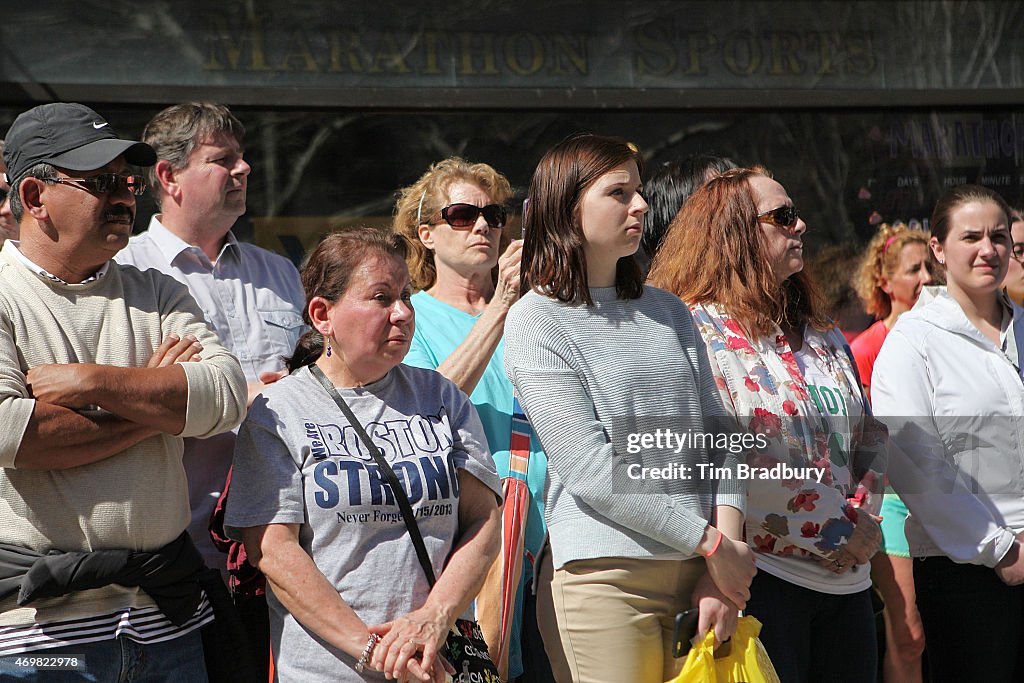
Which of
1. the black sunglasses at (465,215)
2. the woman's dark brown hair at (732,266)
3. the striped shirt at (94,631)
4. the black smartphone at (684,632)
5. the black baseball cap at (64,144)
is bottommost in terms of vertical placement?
the black smartphone at (684,632)

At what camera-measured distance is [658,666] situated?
10.2 ft

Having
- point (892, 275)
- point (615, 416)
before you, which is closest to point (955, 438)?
point (615, 416)

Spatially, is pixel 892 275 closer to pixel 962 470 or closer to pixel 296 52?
pixel 962 470

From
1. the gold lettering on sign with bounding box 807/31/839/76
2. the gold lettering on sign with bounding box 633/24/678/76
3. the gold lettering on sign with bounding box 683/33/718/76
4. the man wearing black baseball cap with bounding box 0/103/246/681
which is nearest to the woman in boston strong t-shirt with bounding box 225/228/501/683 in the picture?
the man wearing black baseball cap with bounding box 0/103/246/681

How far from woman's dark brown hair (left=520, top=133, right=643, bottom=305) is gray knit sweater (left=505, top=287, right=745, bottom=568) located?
5 cm

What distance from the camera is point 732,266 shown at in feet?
11.9

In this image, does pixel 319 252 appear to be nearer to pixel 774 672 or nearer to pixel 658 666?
pixel 658 666

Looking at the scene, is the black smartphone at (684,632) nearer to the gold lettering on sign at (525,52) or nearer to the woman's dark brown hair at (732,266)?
the woman's dark brown hair at (732,266)

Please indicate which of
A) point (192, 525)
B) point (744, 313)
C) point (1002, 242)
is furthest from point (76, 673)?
point (1002, 242)

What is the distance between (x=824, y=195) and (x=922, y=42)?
38.4 inches

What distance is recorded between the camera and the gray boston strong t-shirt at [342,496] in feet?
9.65

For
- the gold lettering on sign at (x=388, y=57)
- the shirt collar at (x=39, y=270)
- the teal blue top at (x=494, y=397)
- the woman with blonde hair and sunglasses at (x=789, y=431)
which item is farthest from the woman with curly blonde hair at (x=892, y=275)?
the shirt collar at (x=39, y=270)

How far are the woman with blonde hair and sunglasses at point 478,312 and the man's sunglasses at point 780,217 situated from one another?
0.75 metres

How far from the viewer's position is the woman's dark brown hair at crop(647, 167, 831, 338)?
357 centimetres
